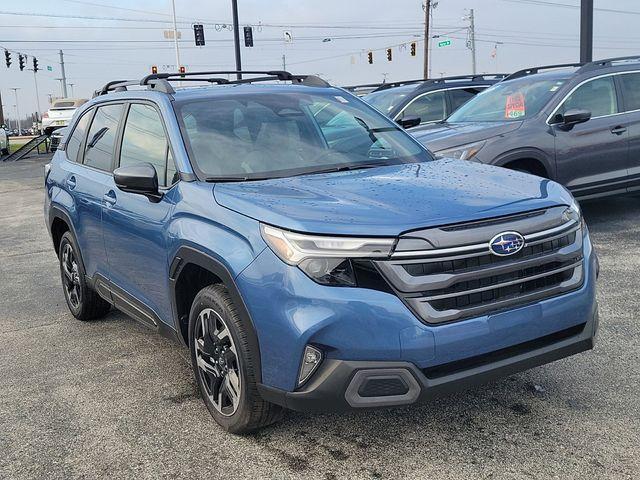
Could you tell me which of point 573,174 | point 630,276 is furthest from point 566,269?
point 573,174

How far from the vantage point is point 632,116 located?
791 centimetres

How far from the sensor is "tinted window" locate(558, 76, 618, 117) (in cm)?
775

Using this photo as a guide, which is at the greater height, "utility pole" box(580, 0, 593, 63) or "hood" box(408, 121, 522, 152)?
"utility pole" box(580, 0, 593, 63)

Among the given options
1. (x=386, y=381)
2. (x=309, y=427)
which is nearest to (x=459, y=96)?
(x=309, y=427)

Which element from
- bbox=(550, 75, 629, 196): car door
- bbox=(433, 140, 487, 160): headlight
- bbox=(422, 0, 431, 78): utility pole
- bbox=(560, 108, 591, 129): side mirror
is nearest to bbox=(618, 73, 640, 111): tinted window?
bbox=(550, 75, 629, 196): car door

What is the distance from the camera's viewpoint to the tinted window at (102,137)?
4.75 metres

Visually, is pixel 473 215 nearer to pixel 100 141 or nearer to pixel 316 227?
pixel 316 227

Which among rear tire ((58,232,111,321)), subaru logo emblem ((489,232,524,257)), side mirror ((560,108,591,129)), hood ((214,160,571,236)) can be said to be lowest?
rear tire ((58,232,111,321))

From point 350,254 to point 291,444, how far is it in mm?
1079

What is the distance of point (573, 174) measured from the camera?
7594 mm

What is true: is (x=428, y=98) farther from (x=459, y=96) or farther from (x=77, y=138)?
(x=77, y=138)

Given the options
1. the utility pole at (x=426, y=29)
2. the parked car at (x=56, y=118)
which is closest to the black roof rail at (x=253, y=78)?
the parked car at (x=56, y=118)

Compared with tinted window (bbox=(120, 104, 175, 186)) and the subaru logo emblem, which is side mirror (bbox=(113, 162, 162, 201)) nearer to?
tinted window (bbox=(120, 104, 175, 186))

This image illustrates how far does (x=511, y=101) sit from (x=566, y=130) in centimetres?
78
